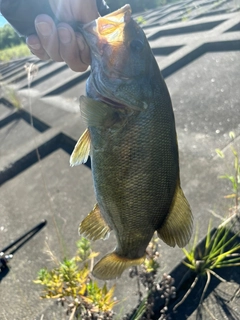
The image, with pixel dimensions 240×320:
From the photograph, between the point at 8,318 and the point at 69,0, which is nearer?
the point at 69,0

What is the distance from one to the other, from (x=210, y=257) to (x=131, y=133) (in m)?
1.77

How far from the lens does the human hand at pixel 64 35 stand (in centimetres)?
204

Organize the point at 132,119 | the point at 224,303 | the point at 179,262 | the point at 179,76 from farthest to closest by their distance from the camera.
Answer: the point at 179,76 < the point at 179,262 < the point at 224,303 < the point at 132,119

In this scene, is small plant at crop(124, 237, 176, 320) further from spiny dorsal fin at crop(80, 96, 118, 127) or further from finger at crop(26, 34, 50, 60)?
finger at crop(26, 34, 50, 60)

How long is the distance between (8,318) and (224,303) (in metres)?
1.90

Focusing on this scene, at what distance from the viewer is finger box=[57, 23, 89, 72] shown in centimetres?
204

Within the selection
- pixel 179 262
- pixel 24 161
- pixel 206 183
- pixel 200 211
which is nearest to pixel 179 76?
pixel 24 161

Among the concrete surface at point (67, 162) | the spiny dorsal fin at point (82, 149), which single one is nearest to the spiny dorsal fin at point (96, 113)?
the spiny dorsal fin at point (82, 149)

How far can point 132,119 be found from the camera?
189 cm

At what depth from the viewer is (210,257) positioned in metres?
3.15

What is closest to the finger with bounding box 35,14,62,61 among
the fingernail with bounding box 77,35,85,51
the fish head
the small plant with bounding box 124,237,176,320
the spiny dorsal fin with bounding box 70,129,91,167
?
the fingernail with bounding box 77,35,85,51

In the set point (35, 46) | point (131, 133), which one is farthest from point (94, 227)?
point (35, 46)

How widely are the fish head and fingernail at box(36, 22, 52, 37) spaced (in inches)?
9.6

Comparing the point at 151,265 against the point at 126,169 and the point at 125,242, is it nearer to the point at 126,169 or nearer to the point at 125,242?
the point at 125,242
